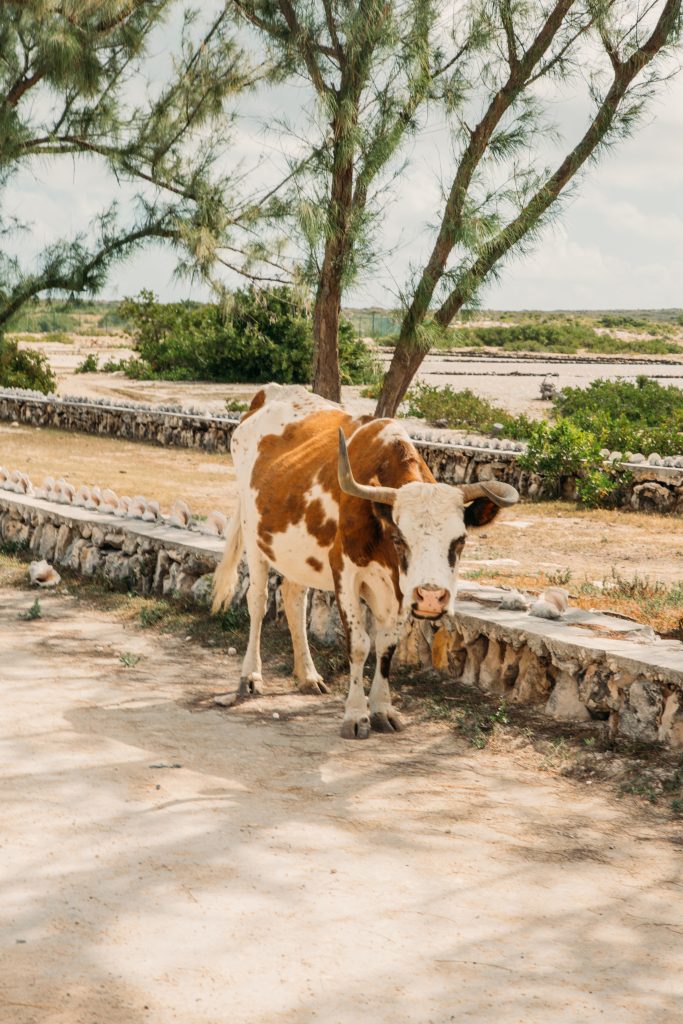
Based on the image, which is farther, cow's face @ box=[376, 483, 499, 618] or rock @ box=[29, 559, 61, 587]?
rock @ box=[29, 559, 61, 587]

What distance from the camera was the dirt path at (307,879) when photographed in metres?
3.37

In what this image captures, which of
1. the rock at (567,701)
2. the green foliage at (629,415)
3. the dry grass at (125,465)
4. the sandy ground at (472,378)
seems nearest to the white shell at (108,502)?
the dry grass at (125,465)

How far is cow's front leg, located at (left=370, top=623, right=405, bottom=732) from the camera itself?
5793mm

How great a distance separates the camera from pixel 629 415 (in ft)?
64.8

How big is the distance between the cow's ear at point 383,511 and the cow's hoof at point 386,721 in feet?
3.45

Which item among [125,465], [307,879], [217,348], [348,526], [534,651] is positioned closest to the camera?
[307,879]

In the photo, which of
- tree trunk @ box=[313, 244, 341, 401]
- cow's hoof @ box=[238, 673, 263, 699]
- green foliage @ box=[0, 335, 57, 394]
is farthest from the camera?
green foliage @ box=[0, 335, 57, 394]

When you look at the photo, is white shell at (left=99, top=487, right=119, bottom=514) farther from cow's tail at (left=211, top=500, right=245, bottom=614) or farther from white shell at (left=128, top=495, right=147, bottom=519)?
cow's tail at (left=211, top=500, right=245, bottom=614)

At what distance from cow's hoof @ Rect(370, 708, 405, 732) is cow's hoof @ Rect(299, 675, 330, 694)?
0.76 meters

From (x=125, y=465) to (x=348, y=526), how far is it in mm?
10834

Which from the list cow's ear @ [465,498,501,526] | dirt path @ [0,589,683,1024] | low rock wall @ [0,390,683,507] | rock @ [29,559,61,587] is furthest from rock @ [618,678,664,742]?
low rock wall @ [0,390,683,507]

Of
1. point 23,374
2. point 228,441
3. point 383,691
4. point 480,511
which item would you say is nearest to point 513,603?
point 383,691

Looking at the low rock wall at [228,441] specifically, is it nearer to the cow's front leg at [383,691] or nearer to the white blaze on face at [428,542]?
the cow's front leg at [383,691]

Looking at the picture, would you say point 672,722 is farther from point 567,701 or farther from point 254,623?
point 254,623
